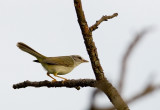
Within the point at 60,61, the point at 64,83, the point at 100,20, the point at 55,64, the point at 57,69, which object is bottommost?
the point at 64,83

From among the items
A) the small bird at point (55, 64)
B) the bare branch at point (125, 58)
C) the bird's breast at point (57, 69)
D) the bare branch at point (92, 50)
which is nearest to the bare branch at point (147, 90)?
the bare branch at point (125, 58)

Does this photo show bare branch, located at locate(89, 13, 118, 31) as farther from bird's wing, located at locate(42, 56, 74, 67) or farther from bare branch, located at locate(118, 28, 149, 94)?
bird's wing, located at locate(42, 56, 74, 67)

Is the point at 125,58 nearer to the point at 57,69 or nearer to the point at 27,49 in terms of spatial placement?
the point at 27,49

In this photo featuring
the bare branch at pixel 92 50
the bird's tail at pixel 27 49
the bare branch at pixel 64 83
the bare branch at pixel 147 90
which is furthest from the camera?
the bird's tail at pixel 27 49

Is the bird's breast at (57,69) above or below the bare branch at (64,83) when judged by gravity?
above

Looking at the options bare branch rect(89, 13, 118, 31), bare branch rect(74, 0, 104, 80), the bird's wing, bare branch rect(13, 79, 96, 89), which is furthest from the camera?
the bird's wing

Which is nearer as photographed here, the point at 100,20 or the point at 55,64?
the point at 100,20

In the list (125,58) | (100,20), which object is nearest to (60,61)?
(100,20)

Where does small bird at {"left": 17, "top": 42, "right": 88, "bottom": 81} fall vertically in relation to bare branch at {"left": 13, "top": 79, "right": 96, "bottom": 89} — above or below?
above

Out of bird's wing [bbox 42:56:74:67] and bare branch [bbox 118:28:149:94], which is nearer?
bare branch [bbox 118:28:149:94]

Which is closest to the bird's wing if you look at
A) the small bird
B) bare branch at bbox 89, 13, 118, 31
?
the small bird

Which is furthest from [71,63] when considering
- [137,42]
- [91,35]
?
[137,42]

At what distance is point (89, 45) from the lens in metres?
2.21

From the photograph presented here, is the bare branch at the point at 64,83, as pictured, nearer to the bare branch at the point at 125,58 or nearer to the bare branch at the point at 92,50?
the bare branch at the point at 92,50
